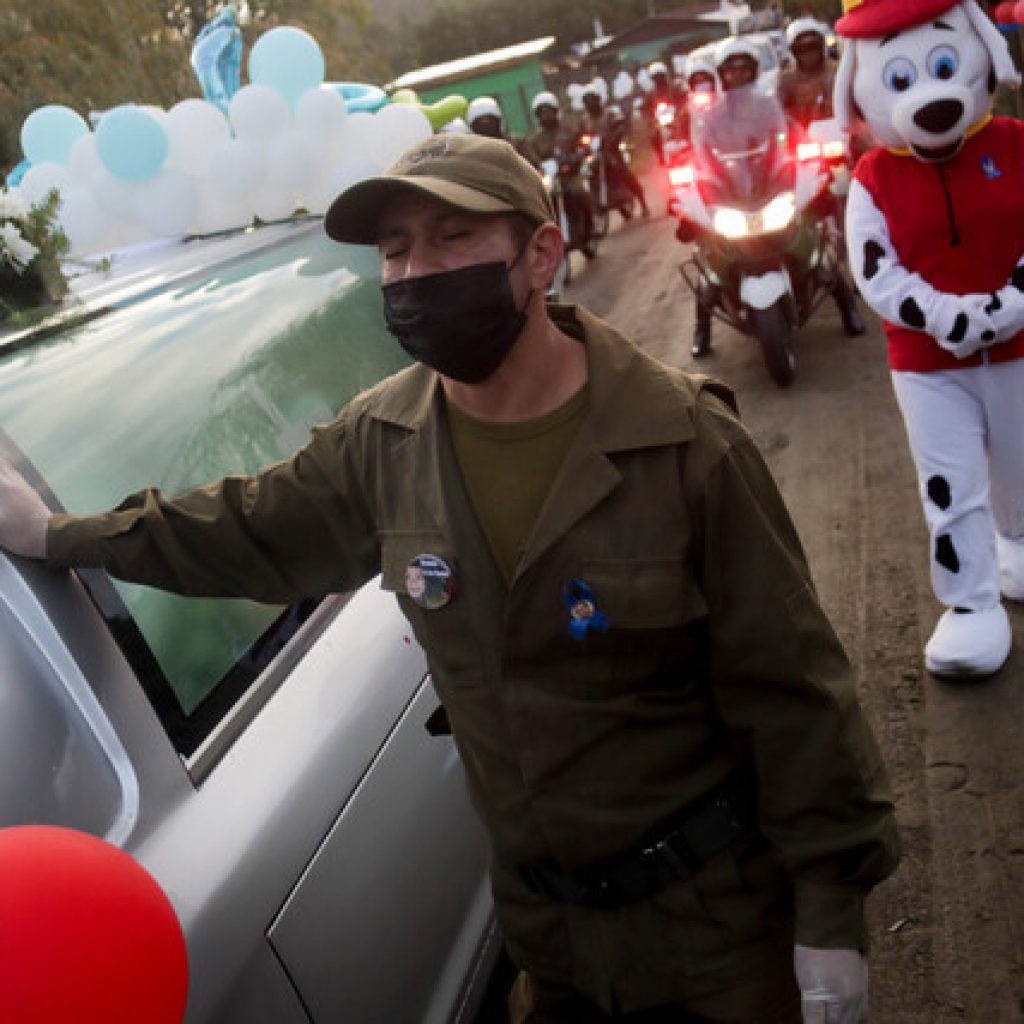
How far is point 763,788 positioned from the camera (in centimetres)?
163

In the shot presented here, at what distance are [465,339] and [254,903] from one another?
78 cm

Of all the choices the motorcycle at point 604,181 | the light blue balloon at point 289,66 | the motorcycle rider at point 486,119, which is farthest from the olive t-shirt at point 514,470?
the motorcycle at point 604,181

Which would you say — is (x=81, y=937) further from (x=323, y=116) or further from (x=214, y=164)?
(x=323, y=116)

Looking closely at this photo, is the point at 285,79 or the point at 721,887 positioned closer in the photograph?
the point at 721,887

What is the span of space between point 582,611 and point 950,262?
216 centimetres

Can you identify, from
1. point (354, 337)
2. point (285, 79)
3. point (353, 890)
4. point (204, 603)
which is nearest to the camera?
point (353, 890)

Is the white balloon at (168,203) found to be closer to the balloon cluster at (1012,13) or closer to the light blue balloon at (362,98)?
the light blue balloon at (362,98)

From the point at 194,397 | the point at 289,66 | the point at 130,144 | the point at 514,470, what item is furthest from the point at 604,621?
the point at 289,66

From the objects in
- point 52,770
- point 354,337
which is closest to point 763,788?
point 52,770

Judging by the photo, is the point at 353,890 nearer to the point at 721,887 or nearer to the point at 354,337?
the point at 721,887

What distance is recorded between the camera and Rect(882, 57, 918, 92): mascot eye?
10.8 feet

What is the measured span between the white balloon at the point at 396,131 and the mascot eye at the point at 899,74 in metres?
1.67

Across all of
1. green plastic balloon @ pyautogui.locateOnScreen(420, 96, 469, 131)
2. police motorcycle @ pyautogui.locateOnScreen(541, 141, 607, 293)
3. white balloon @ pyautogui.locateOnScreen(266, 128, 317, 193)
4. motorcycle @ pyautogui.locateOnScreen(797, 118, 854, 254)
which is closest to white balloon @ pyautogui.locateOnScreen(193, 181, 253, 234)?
white balloon @ pyautogui.locateOnScreen(266, 128, 317, 193)

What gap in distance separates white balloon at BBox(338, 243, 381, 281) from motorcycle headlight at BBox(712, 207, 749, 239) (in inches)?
141
